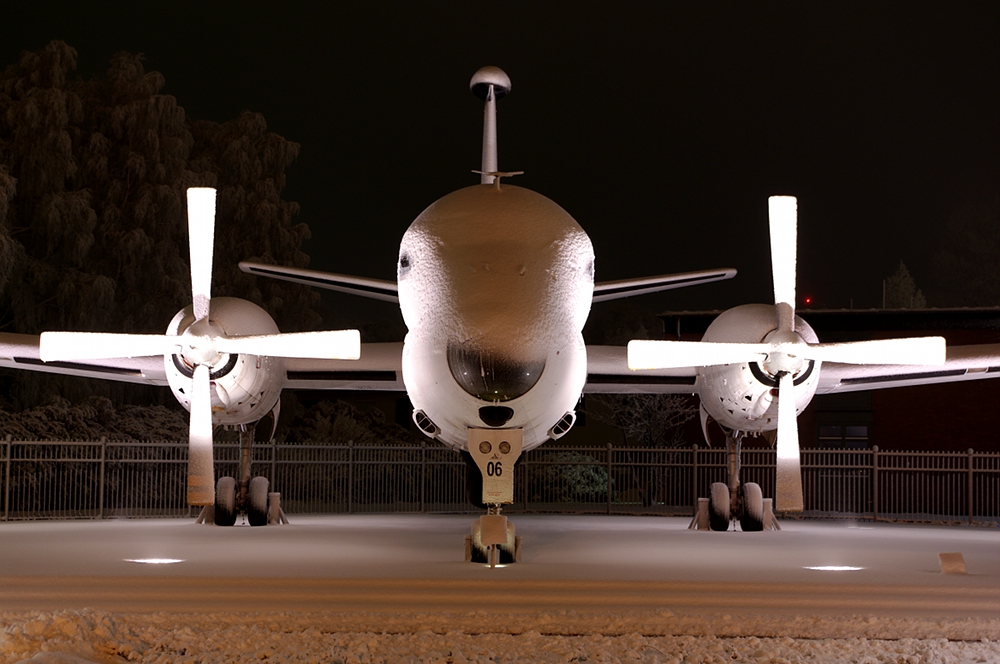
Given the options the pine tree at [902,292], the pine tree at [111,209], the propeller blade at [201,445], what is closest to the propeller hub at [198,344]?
the propeller blade at [201,445]

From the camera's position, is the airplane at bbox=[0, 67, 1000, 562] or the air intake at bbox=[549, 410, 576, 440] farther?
the air intake at bbox=[549, 410, 576, 440]

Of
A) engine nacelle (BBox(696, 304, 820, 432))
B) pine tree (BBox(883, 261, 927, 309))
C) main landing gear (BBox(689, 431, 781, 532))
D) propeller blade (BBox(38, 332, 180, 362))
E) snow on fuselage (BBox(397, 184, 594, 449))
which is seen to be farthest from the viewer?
pine tree (BBox(883, 261, 927, 309))

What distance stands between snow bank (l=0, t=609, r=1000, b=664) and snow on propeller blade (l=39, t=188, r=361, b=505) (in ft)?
17.4

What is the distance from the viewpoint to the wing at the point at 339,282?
1549cm

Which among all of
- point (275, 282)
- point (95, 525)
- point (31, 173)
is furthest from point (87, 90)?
point (95, 525)

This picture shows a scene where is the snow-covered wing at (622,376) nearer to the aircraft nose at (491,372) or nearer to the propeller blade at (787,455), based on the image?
the propeller blade at (787,455)

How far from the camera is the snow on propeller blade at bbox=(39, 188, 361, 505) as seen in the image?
13008 mm

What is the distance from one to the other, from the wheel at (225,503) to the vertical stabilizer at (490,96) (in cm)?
656

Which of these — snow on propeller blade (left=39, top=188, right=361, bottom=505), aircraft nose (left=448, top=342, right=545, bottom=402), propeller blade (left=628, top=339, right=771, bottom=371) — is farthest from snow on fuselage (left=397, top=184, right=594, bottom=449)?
snow on propeller blade (left=39, top=188, right=361, bottom=505)

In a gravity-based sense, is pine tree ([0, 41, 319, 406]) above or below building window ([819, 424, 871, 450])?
above

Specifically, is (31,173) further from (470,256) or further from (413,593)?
(413,593)

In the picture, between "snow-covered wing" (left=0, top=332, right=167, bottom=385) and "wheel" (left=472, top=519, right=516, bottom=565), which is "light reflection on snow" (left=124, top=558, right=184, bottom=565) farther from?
"snow-covered wing" (left=0, top=332, right=167, bottom=385)

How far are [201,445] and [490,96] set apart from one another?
7.42m

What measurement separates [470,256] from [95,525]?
35.3 ft
